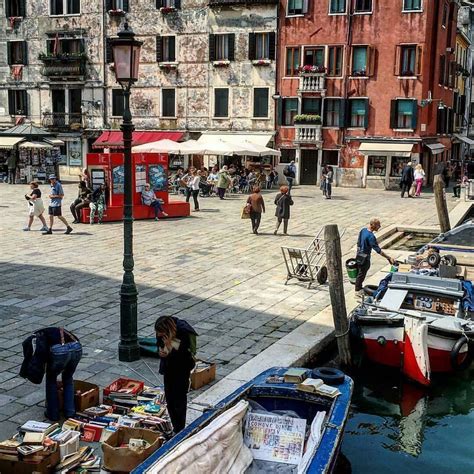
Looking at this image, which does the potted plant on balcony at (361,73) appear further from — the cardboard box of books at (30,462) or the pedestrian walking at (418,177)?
the cardboard box of books at (30,462)

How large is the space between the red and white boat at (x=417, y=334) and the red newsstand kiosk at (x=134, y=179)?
12349mm

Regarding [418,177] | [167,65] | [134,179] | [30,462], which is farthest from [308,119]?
[30,462]

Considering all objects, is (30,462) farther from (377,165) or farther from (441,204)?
(377,165)

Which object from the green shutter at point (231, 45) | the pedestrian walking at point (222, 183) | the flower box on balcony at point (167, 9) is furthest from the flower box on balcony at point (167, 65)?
the pedestrian walking at point (222, 183)

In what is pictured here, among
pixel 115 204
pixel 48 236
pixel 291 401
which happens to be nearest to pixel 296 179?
pixel 115 204

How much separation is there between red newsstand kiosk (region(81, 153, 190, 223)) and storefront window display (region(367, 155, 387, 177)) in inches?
595

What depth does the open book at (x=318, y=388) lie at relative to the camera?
7.12 m

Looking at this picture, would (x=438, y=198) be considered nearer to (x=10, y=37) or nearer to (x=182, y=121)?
(x=182, y=121)

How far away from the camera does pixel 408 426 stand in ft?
29.6

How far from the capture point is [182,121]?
3881cm

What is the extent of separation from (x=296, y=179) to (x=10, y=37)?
20114 mm

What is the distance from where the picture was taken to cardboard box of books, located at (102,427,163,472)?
619cm

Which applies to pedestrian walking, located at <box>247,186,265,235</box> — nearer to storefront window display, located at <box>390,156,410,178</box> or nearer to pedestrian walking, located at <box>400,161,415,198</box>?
pedestrian walking, located at <box>400,161,415,198</box>

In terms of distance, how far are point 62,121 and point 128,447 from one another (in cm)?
3699
